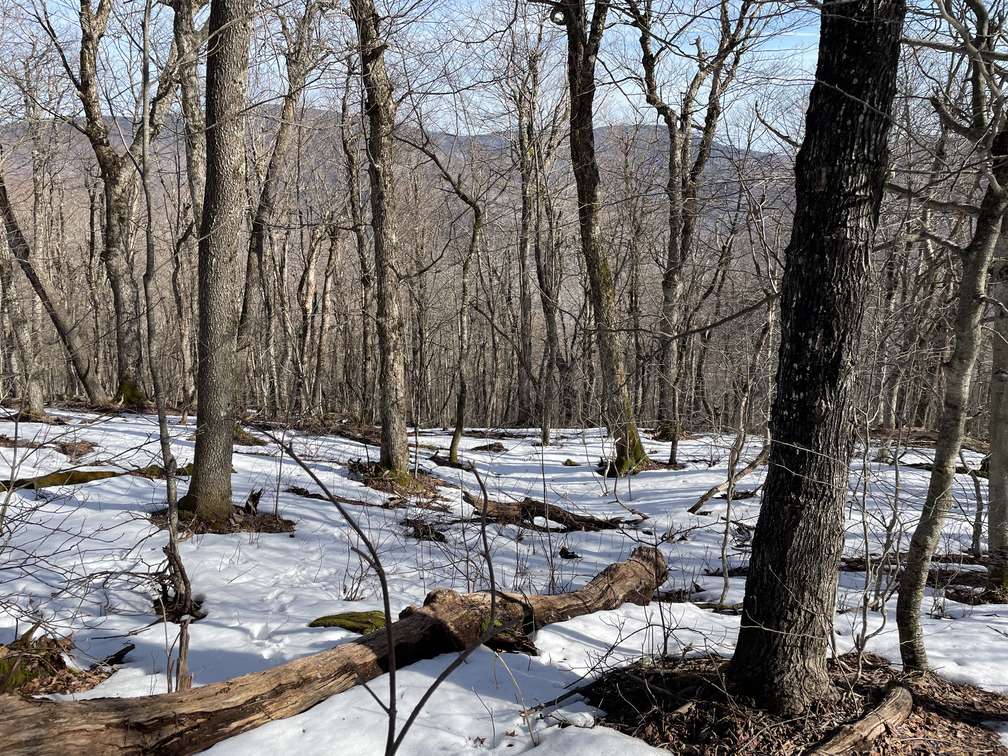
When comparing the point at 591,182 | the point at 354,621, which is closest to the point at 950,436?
the point at 354,621

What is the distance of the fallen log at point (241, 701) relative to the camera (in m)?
2.25

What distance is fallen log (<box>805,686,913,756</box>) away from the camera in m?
2.52

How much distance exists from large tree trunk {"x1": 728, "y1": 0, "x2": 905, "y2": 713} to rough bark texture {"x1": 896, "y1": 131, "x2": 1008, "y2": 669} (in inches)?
30.0

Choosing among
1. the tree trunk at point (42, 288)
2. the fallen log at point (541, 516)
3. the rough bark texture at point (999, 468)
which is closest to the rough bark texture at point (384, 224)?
the fallen log at point (541, 516)

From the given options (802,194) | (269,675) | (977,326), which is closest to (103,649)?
(269,675)

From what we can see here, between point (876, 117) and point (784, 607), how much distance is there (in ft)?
6.81

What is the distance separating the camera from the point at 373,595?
4887mm

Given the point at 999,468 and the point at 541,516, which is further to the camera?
the point at 541,516

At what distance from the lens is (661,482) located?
953cm

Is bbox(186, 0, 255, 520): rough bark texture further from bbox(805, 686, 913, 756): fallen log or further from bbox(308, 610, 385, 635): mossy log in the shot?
bbox(805, 686, 913, 756): fallen log

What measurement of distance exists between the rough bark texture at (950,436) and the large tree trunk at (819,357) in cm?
76

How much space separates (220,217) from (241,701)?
14.4 ft

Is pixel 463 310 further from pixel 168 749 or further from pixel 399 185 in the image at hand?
pixel 399 185

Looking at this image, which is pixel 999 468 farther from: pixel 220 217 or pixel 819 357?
pixel 220 217
